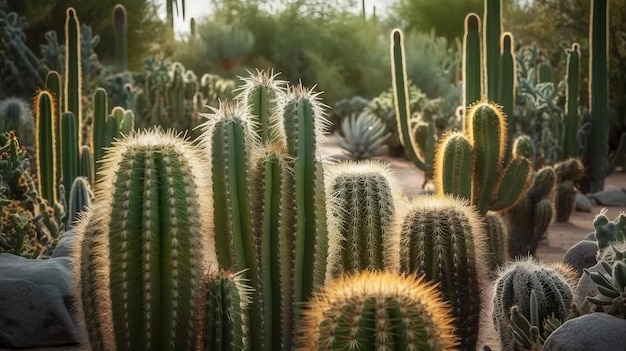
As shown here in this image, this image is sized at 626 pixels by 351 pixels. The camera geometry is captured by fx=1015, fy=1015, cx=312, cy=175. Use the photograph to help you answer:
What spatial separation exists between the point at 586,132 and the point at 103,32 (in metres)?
11.4

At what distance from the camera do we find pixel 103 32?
21.0 metres

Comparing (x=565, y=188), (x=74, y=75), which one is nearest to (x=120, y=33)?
(x=74, y=75)

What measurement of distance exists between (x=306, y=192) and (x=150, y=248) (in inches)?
34.6

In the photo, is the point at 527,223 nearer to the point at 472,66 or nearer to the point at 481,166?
the point at 472,66

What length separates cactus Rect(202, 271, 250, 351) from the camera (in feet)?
12.3

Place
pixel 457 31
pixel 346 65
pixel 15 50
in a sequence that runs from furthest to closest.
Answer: pixel 457 31, pixel 346 65, pixel 15 50

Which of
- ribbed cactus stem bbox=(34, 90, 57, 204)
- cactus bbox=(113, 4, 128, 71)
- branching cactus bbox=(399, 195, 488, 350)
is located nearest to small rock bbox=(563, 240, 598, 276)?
branching cactus bbox=(399, 195, 488, 350)

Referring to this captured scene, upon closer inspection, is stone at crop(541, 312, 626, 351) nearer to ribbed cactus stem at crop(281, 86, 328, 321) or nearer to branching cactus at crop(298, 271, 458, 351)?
branching cactus at crop(298, 271, 458, 351)

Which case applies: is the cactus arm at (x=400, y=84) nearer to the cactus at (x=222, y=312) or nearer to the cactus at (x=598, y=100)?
the cactus at (x=598, y=100)

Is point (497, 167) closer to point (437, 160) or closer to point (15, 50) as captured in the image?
point (437, 160)

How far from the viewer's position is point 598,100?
501 inches

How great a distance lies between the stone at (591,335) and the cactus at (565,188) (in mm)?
7456

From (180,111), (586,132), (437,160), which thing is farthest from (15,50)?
(437,160)

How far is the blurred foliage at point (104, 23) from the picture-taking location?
62.0 ft
